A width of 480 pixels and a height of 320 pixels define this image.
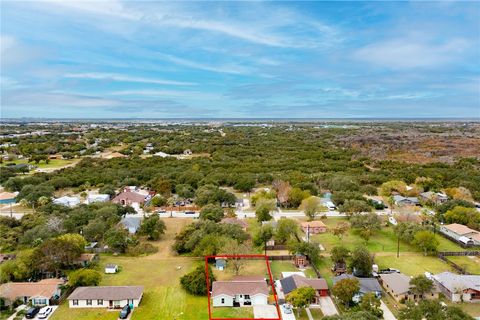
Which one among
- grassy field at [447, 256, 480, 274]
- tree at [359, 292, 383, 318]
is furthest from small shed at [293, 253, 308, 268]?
grassy field at [447, 256, 480, 274]

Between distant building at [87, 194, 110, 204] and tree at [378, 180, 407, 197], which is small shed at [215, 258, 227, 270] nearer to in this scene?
distant building at [87, 194, 110, 204]

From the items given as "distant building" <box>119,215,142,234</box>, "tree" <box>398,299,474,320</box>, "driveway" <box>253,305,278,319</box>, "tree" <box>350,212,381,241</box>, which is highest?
"tree" <box>398,299,474,320</box>

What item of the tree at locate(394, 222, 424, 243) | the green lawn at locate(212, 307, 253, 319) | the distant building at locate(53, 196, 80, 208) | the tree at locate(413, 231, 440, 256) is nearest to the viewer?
the green lawn at locate(212, 307, 253, 319)

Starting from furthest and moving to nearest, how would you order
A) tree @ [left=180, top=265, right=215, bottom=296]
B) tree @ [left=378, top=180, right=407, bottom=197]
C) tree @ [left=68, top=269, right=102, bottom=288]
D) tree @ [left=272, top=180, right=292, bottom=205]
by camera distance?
tree @ [left=378, top=180, right=407, bottom=197], tree @ [left=272, top=180, right=292, bottom=205], tree @ [left=68, top=269, right=102, bottom=288], tree @ [left=180, top=265, right=215, bottom=296]

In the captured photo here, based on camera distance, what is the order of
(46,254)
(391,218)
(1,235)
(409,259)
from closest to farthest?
1. (46,254)
2. (409,259)
3. (1,235)
4. (391,218)

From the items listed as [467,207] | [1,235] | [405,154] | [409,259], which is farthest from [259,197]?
[405,154]

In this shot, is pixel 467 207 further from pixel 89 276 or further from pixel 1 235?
pixel 1 235

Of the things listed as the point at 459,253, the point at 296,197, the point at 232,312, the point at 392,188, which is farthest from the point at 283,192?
the point at 232,312
